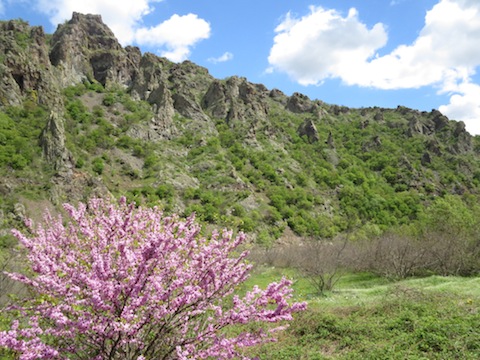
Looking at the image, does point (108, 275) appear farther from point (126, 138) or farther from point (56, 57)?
point (56, 57)

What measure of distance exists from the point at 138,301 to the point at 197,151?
192 feet

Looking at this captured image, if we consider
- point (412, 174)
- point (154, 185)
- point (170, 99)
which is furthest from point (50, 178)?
point (412, 174)

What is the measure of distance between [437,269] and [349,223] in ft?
117

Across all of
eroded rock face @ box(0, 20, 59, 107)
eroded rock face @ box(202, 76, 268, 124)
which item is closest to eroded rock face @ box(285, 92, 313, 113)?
eroded rock face @ box(202, 76, 268, 124)

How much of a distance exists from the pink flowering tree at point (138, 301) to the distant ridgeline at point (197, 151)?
26885 mm

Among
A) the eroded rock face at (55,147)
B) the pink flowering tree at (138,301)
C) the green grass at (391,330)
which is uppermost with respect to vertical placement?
the eroded rock face at (55,147)

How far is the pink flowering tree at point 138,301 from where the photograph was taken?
4605mm

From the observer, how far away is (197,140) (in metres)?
65.6

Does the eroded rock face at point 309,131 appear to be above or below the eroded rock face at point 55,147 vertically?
above

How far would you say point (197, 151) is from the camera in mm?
62500

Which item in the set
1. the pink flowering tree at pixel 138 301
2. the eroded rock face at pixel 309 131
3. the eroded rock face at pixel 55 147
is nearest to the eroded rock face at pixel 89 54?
the eroded rock face at pixel 55 147

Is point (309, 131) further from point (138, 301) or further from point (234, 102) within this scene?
point (138, 301)

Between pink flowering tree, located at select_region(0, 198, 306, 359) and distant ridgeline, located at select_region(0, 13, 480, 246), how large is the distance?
2689 cm

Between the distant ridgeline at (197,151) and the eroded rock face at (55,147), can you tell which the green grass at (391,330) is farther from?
the eroded rock face at (55,147)
